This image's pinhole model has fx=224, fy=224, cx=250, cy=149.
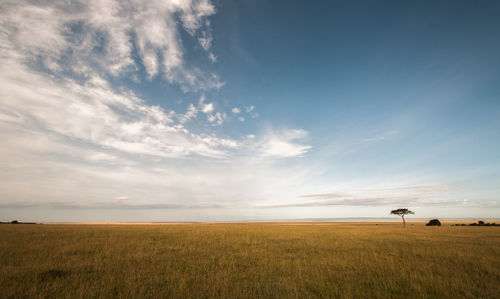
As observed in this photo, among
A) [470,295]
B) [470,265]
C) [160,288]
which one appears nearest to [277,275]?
[160,288]

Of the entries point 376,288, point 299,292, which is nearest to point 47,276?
point 299,292

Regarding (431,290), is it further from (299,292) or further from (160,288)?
(160,288)

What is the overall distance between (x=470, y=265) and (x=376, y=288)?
7.98m

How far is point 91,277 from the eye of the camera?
9500 mm

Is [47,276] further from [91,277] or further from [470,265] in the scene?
[470,265]

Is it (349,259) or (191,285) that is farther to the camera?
(349,259)

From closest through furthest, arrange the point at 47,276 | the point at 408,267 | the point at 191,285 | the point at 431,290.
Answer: the point at 431,290, the point at 191,285, the point at 47,276, the point at 408,267

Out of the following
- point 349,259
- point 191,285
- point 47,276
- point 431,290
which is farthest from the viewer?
point 349,259

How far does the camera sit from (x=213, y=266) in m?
11.5

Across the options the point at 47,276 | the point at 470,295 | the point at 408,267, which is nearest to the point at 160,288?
the point at 47,276

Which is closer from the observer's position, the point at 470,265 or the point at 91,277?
the point at 91,277

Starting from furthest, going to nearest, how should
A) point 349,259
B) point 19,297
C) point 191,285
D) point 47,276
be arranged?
1. point 349,259
2. point 47,276
3. point 191,285
4. point 19,297

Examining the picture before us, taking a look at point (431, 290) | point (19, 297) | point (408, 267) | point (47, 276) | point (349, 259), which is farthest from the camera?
point (349, 259)

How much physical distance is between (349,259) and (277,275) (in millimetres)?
5759
